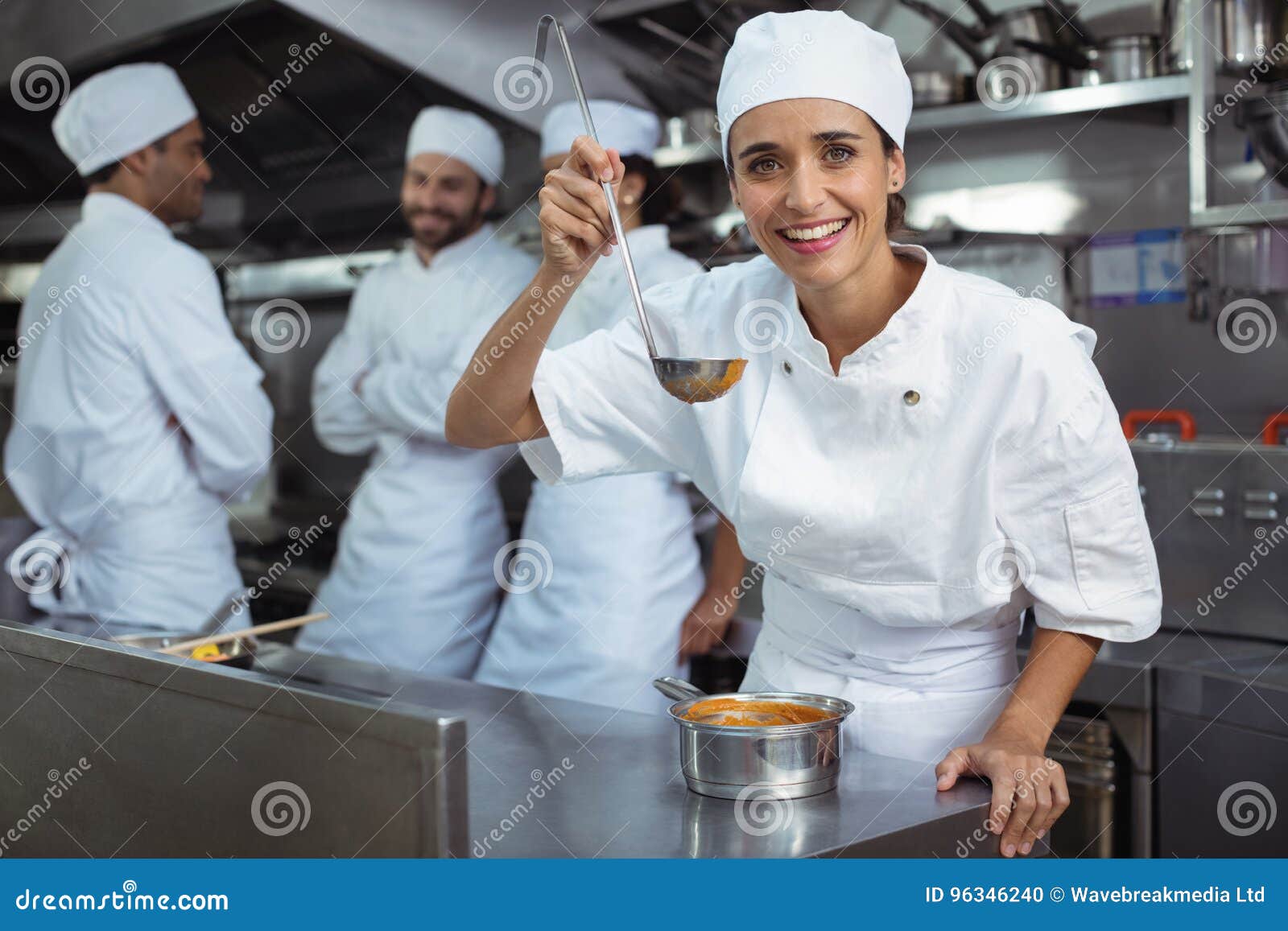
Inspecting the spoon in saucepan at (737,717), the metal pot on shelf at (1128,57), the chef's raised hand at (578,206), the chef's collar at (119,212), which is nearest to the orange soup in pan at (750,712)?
the spoon in saucepan at (737,717)

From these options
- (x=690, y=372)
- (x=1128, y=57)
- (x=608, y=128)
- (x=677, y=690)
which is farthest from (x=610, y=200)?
(x=1128, y=57)

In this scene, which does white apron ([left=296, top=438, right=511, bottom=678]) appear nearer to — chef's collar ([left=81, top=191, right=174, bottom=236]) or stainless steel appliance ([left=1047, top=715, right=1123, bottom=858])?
chef's collar ([left=81, top=191, right=174, bottom=236])

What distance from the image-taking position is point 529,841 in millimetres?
970

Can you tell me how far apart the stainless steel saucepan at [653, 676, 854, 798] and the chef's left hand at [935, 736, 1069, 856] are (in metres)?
0.11

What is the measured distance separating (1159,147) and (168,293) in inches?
72.3

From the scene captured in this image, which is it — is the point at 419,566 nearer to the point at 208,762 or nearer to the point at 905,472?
the point at 905,472

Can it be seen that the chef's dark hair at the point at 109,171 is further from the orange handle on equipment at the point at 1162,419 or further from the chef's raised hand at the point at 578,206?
the orange handle on equipment at the point at 1162,419

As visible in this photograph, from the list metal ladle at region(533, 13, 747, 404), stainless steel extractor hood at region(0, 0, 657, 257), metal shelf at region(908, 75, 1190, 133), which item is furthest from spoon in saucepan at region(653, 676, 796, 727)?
stainless steel extractor hood at region(0, 0, 657, 257)

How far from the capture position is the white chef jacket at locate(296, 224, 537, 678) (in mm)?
2711

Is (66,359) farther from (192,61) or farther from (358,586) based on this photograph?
(192,61)

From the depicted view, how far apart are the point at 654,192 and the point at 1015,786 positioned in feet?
5.72

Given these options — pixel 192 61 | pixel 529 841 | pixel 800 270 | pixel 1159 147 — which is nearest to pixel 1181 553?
pixel 1159 147

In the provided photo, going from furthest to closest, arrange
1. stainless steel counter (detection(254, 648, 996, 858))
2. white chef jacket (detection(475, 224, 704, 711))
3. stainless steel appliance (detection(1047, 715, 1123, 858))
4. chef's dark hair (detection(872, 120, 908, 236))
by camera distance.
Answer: white chef jacket (detection(475, 224, 704, 711)), stainless steel appliance (detection(1047, 715, 1123, 858)), chef's dark hair (detection(872, 120, 908, 236)), stainless steel counter (detection(254, 648, 996, 858))

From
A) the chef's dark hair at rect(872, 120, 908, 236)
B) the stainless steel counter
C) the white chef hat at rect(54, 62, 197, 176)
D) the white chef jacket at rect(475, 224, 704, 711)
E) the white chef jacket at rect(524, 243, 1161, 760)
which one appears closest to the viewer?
the stainless steel counter
